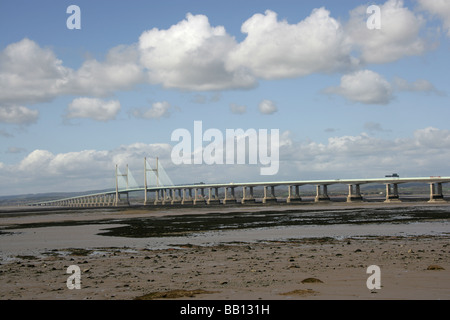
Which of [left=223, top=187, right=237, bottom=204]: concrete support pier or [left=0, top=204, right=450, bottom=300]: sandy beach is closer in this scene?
[left=0, top=204, right=450, bottom=300]: sandy beach

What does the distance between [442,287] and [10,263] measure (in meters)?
17.2

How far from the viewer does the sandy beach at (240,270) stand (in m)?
13.5

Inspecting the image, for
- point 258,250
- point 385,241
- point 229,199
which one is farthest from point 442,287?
point 229,199

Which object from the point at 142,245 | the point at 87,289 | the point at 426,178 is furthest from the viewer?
the point at 426,178

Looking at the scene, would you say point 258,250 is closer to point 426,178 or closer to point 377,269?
point 377,269

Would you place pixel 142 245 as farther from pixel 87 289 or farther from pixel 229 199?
pixel 229 199

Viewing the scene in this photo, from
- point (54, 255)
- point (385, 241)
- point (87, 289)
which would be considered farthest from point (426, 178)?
point (87, 289)

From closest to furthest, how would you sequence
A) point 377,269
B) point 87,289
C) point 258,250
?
point 87,289, point 377,269, point 258,250

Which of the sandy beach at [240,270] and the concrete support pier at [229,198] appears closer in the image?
the sandy beach at [240,270]

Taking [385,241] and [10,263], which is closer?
[10,263]

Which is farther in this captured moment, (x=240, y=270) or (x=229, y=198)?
(x=229, y=198)

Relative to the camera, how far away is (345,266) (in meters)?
17.6

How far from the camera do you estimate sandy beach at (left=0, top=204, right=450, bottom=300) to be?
13.5 m

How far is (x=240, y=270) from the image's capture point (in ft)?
→ 57.8
